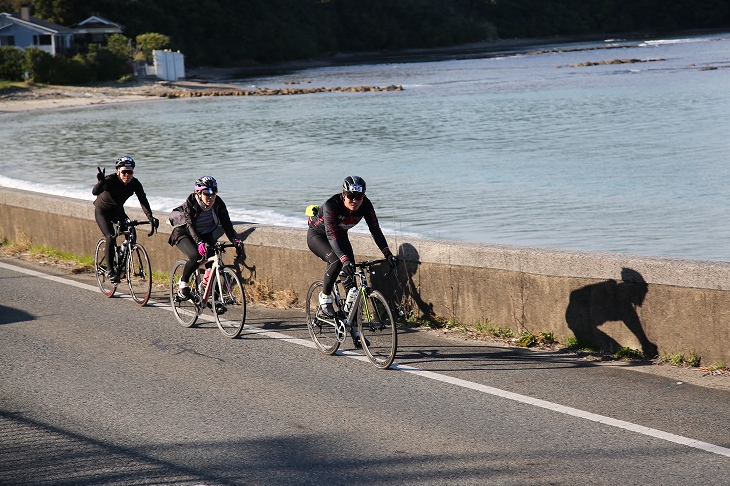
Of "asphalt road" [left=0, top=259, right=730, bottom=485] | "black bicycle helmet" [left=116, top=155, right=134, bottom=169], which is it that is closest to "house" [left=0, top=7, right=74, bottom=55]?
"black bicycle helmet" [left=116, top=155, right=134, bottom=169]

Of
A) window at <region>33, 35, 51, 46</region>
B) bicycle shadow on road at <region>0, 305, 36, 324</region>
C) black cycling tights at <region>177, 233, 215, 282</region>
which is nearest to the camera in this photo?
black cycling tights at <region>177, 233, 215, 282</region>

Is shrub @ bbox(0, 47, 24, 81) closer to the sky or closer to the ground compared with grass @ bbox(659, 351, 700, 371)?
closer to the sky

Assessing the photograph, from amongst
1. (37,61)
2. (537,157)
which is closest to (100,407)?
(537,157)

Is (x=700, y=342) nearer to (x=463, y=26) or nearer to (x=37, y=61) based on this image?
(x=37, y=61)

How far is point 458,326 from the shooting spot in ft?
30.7

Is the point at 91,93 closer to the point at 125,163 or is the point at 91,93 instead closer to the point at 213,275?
the point at 125,163

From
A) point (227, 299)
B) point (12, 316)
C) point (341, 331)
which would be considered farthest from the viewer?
point (12, 316)

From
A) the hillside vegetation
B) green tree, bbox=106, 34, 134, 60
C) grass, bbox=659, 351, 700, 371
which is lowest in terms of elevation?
grass, bbox=659, 351, 700, 371

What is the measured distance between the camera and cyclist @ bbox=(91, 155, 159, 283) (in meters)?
11.5

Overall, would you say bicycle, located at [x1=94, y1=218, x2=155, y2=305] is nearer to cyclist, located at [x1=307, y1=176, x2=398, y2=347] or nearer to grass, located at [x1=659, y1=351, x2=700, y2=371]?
cyclist, located at [x1=307, y1=176, x2=398, y2=347]

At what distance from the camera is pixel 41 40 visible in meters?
96.9

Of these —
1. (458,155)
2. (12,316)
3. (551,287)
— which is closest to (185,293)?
(12,316)

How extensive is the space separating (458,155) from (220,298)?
27728 millimetres

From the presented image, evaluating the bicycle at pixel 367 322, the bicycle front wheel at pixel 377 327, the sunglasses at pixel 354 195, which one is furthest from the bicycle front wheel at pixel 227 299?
the sunglasses at pixel 354 195
